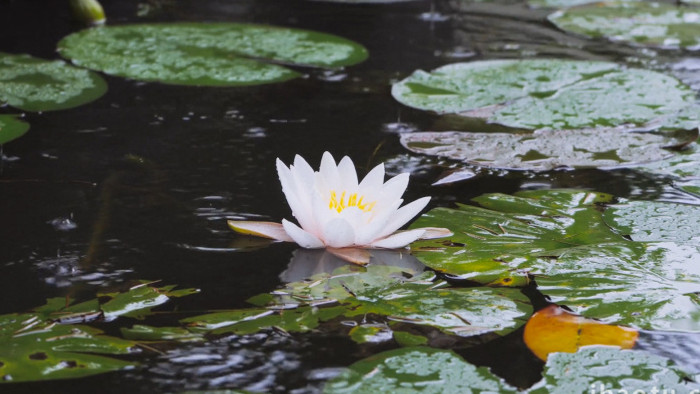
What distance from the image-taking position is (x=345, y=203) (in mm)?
1668

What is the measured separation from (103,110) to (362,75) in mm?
902

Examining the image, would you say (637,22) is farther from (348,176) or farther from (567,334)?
(567,334)

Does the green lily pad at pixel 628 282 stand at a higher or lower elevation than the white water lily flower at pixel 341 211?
lower

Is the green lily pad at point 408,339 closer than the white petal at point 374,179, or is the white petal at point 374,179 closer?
the green lily pad at point 408,339

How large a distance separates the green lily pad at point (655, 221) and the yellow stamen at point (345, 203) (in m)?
0.50

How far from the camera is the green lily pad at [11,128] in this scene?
223 cm

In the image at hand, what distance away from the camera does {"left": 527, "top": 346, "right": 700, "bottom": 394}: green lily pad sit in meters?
1.18

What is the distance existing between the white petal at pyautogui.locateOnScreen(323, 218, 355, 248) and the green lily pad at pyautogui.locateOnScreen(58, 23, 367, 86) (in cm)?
123

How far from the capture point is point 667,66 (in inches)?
121

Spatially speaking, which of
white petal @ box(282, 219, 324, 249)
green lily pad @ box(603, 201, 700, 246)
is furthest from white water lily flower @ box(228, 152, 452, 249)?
green lily pad @ box(603, 201, 700, 246)

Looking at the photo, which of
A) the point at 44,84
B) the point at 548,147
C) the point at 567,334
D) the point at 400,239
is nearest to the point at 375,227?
the point at 400,239

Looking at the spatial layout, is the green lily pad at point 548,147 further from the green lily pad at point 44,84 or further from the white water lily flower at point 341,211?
the green lily pad at point 44,84

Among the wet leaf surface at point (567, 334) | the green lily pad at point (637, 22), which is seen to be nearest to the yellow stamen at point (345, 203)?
the wet leaf surface at point (567, 334)

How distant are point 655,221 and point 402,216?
1.73 feet
